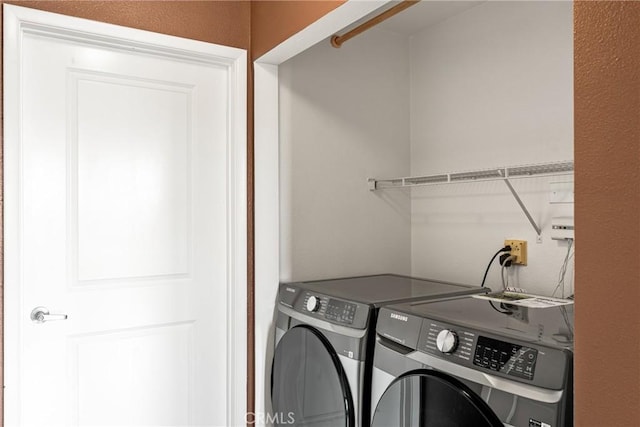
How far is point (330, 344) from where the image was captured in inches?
71.9

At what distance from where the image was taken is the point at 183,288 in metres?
2.13

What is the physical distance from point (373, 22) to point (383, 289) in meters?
1.05

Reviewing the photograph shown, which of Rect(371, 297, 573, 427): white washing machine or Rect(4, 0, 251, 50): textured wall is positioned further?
Rect(4, 0, 251, 50): textured wall

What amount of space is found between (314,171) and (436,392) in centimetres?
124

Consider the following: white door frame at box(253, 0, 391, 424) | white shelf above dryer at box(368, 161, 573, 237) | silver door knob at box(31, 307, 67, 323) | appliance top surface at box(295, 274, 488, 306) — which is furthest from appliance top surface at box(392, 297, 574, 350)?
silver door knob at box(31, 307, 67, 323)

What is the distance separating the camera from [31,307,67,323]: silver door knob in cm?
183

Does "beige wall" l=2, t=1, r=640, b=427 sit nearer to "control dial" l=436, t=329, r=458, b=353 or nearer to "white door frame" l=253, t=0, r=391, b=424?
"control dial" l=436, t=329, r=458, b=353

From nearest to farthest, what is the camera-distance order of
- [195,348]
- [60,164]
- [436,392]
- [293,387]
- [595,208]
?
[595,208] → [436,392] → [60,164] → [293,387] → [195,348]

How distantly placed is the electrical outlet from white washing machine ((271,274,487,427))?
233mm

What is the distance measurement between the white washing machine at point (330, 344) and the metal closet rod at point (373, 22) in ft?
3.41

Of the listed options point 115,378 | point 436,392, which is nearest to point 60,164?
point 115,378

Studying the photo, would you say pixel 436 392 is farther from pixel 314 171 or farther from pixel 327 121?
pixel 327 121

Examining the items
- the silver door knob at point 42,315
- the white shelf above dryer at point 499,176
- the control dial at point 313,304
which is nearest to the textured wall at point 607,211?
the white shelf above dryer at point 499,176

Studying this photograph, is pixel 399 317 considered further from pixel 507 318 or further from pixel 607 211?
pixel 607 211
